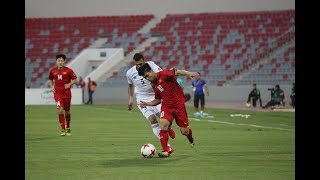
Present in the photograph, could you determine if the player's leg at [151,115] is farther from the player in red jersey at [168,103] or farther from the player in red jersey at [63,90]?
the player in red jersey at [63,90]

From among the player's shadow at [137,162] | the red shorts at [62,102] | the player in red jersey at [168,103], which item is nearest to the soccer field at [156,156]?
the player's shadow at [137,162]

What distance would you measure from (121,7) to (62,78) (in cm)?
3824

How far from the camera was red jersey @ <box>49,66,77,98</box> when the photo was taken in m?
22.2

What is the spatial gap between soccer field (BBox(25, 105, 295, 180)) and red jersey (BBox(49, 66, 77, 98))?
1.23 m

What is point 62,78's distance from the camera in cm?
2227

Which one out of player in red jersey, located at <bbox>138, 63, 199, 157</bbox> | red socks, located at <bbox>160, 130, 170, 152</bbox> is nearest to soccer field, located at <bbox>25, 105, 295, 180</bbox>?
red socks, located at <bbox>160, 130, 170, 152</bbox>

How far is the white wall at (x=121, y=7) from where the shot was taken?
190 ft

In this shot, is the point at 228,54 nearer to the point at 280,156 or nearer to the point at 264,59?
the point at 264,59

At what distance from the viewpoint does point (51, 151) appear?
1683 centimetres

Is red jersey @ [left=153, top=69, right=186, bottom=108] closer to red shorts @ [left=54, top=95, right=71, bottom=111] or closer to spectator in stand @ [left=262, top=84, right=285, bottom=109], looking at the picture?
red shorts @ [left=54, top=95, right=71, bottom=111]

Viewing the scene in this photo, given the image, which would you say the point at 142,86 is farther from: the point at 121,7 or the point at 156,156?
the point at 121,7

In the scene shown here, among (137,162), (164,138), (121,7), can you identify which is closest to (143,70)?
(164,138)

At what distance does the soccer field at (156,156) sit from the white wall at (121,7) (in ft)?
107

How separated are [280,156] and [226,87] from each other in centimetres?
3571
